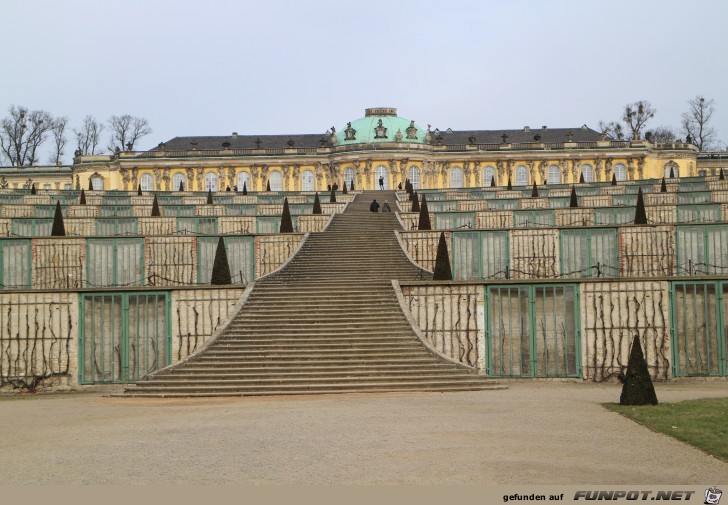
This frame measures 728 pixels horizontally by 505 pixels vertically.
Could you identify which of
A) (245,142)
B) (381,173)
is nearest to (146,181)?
(245,142)

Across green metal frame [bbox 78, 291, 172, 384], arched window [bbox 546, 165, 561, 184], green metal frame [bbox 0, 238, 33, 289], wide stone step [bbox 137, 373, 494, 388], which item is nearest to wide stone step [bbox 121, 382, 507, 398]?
wide stone step [bbox 137, 373, 494, 388]

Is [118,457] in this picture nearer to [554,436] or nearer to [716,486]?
[554,436]

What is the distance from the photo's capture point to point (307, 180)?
85000mm

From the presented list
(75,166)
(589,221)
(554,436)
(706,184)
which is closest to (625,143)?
(706,184)

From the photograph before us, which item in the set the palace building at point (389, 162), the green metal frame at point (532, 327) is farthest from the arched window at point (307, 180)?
the green metal frame at point (532, 327)

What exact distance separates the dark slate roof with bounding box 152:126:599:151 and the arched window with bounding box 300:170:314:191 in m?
3.11

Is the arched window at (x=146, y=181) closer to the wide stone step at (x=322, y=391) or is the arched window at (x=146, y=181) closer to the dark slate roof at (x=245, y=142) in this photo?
the dark slate roof at (x=245, y=142)

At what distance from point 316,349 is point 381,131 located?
63048mm

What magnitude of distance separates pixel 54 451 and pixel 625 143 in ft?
248

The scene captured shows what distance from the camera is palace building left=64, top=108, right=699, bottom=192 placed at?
82688 millimetres

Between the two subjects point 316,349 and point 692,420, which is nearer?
point 692,420

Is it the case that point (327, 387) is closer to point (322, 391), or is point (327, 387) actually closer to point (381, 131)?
point (322, 391)

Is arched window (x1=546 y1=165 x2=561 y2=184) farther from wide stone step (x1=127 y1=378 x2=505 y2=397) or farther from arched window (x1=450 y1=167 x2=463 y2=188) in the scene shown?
wide stone step (x1=127 y1=378 x2=505 y2=397)

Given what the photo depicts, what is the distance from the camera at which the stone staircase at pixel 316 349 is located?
776 inches
